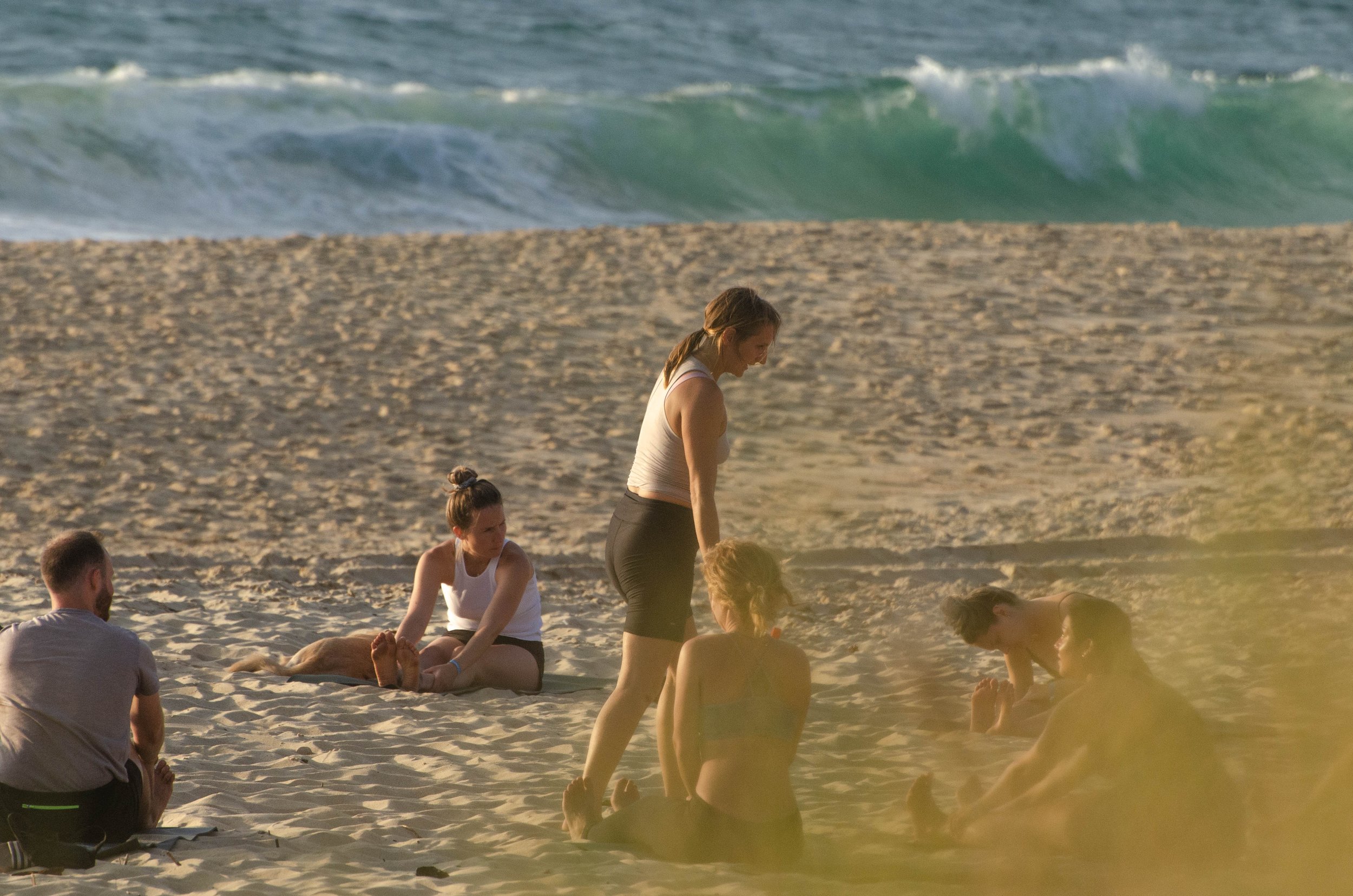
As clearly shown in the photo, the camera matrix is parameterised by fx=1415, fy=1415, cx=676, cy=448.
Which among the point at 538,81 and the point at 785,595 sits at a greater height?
the point at 538,81

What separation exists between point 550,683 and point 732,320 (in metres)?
2.35

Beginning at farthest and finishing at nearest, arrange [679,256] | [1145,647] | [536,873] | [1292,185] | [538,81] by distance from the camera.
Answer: [538,81], [1292,185], [679,256], [1145,647], [536,873]

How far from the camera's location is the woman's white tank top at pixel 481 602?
5270 mm

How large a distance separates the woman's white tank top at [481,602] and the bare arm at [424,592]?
0.05 meters

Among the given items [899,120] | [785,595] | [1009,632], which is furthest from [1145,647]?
[899,120]

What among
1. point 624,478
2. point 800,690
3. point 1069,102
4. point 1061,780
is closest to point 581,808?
point 800,690

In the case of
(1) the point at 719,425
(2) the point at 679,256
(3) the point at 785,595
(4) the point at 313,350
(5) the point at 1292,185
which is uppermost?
(5) the point at 1292,185

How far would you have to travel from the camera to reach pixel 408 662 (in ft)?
16.9

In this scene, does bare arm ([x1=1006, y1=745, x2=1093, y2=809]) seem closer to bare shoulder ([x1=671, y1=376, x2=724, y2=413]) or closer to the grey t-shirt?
bare shoulder ([x1=671, y1=376, x2=724, y2=413])

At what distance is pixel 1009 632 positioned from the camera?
4.54 metres

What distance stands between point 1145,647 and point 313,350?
21.9ft

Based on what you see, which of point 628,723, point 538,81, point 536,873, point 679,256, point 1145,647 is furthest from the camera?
point 538,81

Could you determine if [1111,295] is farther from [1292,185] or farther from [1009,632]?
[1292,185]

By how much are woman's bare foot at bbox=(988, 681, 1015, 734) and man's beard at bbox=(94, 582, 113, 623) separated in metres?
2.75
